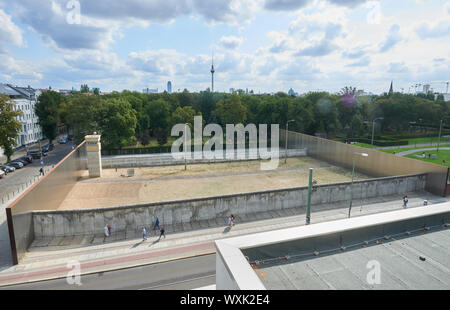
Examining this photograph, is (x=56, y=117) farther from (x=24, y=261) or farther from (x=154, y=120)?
(x=24, y=261)

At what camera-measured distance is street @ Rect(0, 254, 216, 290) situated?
1588 centimetres

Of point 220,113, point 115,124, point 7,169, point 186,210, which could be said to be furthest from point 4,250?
point 220,113

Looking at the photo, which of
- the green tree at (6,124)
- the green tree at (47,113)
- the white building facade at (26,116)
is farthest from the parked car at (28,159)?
the green tree at (47,113)

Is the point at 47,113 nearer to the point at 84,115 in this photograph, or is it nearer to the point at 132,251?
the point at 84,115

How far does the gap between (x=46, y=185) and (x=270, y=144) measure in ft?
143

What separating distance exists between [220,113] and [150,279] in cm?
4727

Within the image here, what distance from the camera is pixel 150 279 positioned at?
16.6 meters

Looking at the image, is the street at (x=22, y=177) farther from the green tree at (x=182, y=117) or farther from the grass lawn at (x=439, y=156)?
the grass lawn at (x=439, y=156)

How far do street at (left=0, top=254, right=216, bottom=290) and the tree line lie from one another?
110 feet

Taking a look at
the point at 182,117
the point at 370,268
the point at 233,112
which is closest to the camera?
the point at 370,268

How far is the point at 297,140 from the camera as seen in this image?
51969 millimetres

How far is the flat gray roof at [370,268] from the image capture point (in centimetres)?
843

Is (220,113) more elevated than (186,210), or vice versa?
(220,113)

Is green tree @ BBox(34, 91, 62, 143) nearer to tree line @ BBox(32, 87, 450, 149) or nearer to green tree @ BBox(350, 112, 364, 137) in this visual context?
tree line @ BBox(32, 87, 450, 149)
